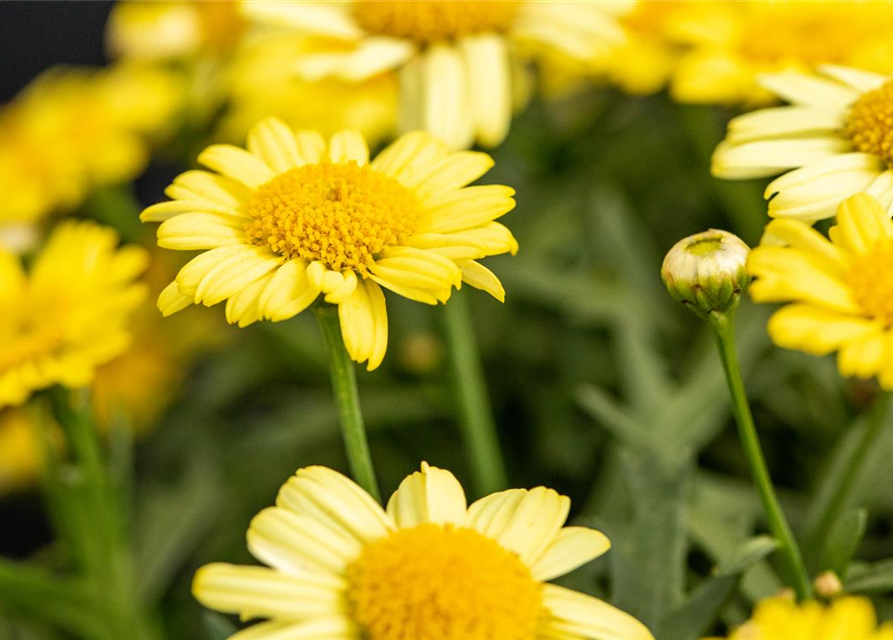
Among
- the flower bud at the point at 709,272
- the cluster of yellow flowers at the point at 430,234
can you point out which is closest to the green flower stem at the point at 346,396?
the cluster of yellow flowers at the point at 430,234

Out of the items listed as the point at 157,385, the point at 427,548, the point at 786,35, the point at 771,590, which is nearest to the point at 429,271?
the point at 427,548

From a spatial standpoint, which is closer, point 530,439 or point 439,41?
point 439,41

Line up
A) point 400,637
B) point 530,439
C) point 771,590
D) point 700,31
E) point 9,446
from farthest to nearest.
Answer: point 9,446 < point 530,439 < point 700,31 < point 771,590 < point 400,637

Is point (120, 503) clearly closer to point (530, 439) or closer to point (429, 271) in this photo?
point (530, 439)

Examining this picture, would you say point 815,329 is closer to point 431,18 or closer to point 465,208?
point 465,208

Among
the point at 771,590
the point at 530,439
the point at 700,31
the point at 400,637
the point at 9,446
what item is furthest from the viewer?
the point at 9,446

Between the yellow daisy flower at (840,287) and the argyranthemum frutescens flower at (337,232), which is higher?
the argyranthemum frutescens flower at (337,232)

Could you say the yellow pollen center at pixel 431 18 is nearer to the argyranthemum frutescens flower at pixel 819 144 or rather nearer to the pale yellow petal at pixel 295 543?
the argyranthemum frutescens flower at pixel 819 144
